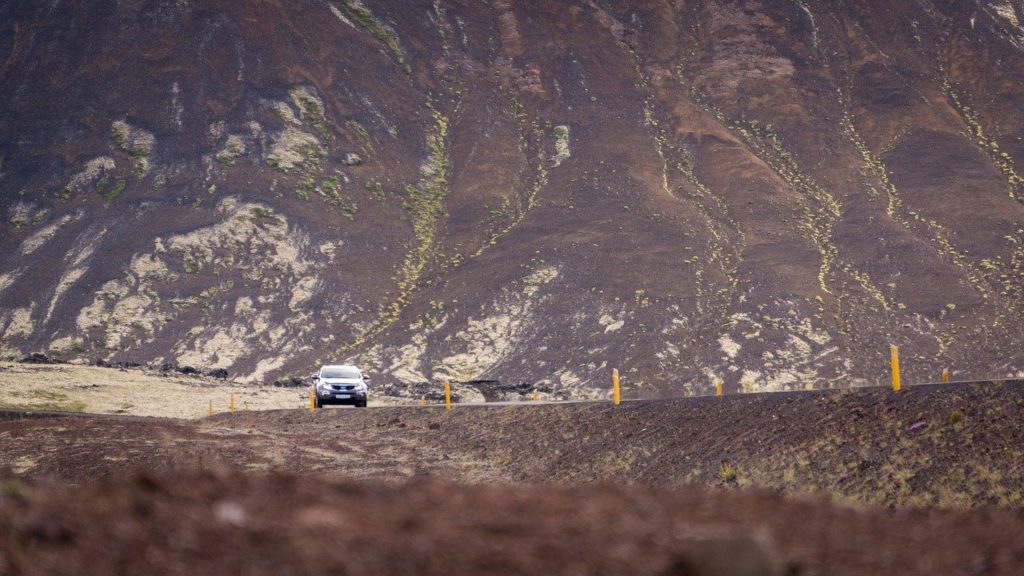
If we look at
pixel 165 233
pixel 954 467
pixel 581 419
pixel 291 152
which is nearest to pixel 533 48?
pixel 291 152

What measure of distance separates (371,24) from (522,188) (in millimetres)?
32045

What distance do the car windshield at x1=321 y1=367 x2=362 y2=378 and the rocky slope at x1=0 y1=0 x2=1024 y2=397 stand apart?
18.9m

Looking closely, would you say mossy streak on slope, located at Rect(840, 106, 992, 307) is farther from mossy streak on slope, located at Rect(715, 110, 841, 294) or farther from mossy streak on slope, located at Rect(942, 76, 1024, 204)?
mossy streak on slope, located at Rect(942, 76, 1024, 204)

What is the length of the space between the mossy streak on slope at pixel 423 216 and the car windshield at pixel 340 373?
28314 mm

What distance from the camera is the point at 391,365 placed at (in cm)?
6800

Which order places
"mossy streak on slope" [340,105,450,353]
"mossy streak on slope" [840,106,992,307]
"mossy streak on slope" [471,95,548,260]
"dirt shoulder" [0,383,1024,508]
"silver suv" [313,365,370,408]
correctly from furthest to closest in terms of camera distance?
1. "mossy streak on slope" [471,95,548,260]
2. "mossy streak on slope" [340,105,450,353]
3. "mossy streak on slope" [840,106,992,307]
4. "silver suv" [313,365,370,408]
5. "dirt shoulder" [0,383,1024,508]

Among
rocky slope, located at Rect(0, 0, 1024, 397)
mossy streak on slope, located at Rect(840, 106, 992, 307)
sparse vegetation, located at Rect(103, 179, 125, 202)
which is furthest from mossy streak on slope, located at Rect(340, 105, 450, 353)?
mossy streak on slope, located at Rect(840, 106, 992, 307)

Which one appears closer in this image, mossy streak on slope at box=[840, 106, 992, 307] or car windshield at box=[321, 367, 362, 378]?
car windshield at box=[321, 367, 362, 378]

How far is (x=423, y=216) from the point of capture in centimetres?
9044

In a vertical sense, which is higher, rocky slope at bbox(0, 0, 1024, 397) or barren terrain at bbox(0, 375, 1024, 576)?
rocky slope at bbox(0, 0, 1024, 397)

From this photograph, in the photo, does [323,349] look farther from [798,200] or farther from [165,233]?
[798,200]

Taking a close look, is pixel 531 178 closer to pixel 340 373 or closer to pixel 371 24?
pixel 371 24

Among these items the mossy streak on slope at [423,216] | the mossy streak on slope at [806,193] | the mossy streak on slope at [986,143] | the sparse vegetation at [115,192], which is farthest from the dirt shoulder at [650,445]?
the mossy streak on slope at [986,143]

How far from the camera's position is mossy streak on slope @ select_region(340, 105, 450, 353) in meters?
76.3
